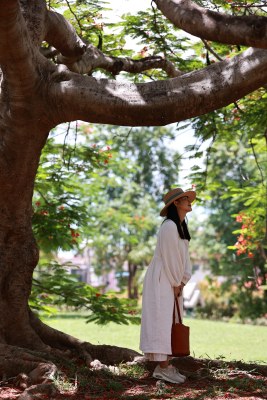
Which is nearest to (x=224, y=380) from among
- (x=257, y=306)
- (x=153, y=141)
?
(x=257, y=306)

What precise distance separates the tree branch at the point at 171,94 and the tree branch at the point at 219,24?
1.84ft

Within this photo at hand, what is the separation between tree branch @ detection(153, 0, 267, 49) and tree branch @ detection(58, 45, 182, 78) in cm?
268

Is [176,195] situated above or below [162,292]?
above

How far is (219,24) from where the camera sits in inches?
217

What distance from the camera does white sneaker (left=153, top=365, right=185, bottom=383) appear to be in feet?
23.1

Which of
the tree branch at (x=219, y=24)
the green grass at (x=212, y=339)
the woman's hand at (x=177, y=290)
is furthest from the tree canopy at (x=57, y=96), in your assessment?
the green grass at (x=212, y=339)

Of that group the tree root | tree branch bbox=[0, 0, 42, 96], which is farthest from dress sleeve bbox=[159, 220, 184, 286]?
tree branch bbox=[0, 0, 42, 96]

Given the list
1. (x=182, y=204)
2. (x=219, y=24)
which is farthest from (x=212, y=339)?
(x=219, y=24)

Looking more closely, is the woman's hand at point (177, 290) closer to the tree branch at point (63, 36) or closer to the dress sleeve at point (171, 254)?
the dress sleeve at point (171, 254)

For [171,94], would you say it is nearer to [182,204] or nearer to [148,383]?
[182,204]

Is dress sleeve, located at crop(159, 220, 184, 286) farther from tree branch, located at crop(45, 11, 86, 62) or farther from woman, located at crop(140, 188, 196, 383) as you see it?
tree branch, located at crop(45, 11, 86, 62)

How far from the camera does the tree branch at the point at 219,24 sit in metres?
5.29

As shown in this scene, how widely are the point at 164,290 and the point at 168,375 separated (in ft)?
2.79

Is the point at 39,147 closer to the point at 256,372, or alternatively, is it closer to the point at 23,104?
the point at 23,104
